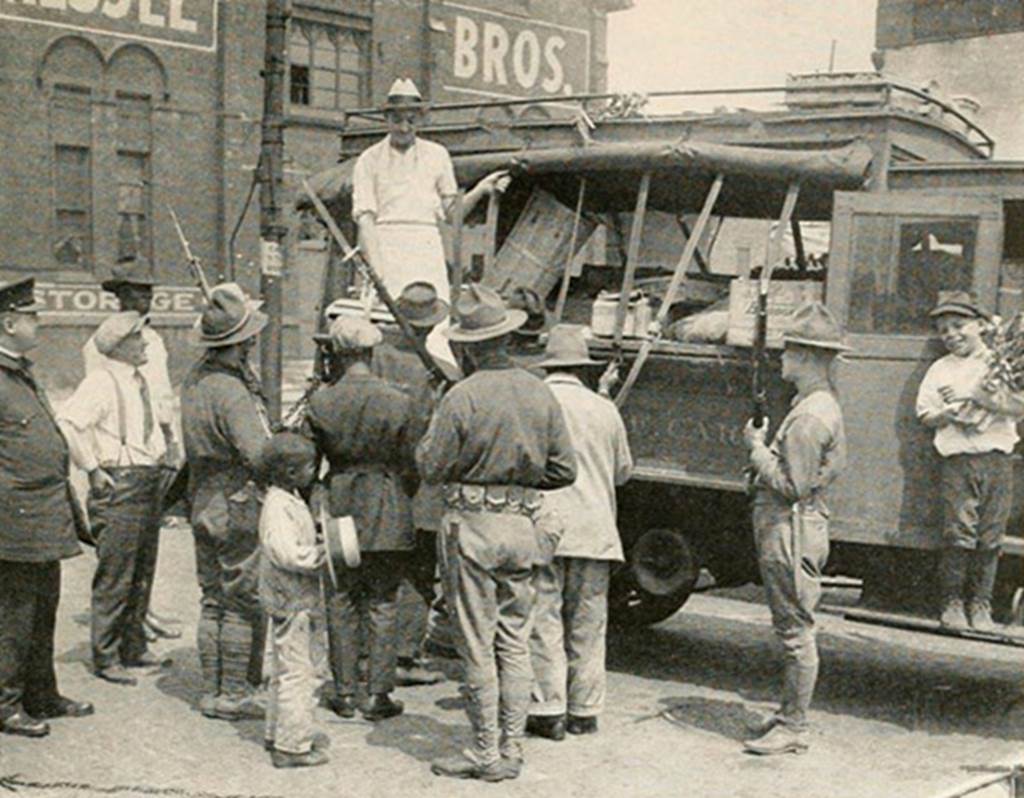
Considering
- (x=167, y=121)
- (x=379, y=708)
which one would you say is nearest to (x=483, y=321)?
(x=379, y=708)

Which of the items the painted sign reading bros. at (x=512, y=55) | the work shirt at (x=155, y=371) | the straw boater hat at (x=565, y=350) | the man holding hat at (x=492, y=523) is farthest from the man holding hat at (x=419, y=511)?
the painted sign reading bros. at (x=512, y=55)

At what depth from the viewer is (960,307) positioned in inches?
239

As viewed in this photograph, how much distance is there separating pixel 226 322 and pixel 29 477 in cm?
116

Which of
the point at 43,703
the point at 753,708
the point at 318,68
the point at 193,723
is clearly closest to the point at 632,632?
the point at 753,708

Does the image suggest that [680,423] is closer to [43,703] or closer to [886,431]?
[886,431]

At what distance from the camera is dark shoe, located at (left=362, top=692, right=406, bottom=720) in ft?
20.3

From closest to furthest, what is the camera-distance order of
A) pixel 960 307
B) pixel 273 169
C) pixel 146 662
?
pixel 960 307, pixel 146 662, pixel 273 169

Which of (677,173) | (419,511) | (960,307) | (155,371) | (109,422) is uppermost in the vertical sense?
(677,173)

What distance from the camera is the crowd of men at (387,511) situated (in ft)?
17.9

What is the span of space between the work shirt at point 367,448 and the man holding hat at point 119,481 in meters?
1.31

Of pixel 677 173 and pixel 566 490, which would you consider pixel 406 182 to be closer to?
pixel 677 173

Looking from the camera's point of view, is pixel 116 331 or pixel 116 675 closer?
pixel 116 675

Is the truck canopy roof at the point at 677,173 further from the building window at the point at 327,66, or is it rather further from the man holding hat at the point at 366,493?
the building window at the point at 327,66

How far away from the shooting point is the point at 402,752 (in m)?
5.73
